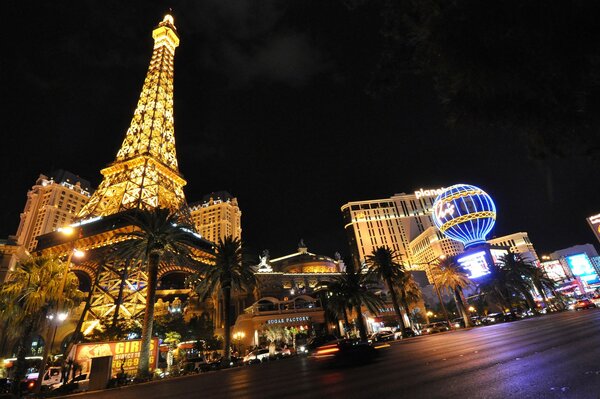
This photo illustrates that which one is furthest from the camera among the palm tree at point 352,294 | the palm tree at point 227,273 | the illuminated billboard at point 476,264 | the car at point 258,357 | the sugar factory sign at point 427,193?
the sugar factory sign at point 427,193

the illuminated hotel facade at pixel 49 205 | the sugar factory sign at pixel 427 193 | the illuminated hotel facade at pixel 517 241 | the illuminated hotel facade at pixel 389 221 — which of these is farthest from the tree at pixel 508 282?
the illuminated hotel facade at pixel 49 205

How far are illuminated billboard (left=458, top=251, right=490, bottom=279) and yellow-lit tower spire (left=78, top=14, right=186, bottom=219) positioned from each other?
5894 centimetres

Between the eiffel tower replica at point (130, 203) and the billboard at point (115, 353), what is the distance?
18.2 metres

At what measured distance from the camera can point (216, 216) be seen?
14900cm

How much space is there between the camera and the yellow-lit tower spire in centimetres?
5631

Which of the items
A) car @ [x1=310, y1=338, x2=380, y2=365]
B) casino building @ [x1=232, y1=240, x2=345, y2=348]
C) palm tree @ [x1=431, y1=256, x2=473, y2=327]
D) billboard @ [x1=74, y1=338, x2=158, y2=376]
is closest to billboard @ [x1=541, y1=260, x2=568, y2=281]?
palm tree @ [x1=431, y1=256, x2=473, y2=327]

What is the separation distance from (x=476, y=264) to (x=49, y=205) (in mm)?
148942

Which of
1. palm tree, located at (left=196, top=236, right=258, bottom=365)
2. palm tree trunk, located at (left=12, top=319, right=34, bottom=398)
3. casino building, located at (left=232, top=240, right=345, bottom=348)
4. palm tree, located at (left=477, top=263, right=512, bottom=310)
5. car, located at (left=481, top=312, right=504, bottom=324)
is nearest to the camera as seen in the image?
palm tree trunk, located at (left=12, top=319, right=34, bottom=398)

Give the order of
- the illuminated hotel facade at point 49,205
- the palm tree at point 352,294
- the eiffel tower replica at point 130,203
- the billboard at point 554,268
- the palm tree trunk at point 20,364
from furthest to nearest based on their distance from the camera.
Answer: the illuminated hotel facade at point 49,205 → the billboard at point 554,268 → the eiffel tower replica at point 130,203 → the palm tree at point 352,294 → the palm tree trunk at point 20,364

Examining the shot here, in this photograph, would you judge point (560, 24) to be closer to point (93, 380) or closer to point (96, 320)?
point (93, 380)

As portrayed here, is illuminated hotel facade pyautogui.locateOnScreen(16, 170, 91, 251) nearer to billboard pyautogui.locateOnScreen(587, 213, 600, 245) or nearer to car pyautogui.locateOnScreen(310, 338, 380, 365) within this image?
car pyautogui.locateOnScreen(310, 338, 380, 365)

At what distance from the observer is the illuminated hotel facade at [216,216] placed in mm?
145500

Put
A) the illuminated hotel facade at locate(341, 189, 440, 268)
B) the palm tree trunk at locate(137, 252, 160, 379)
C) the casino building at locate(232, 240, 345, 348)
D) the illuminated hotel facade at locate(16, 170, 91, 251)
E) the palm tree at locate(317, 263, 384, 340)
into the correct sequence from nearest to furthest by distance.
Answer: the palm tree trunk at locate(137, 252, 160, 379)
the palm tree at locate(317, 263, 384, 340)
the casino building at locate(232, 240, 345, 348)
the illuminated hotel facade at locate(16, 170, 91, 251)
the illuminated hotel facade at locate(341, 189, 440, 268)

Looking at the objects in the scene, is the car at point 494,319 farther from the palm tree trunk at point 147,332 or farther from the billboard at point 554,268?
the billboard at point 554,268
